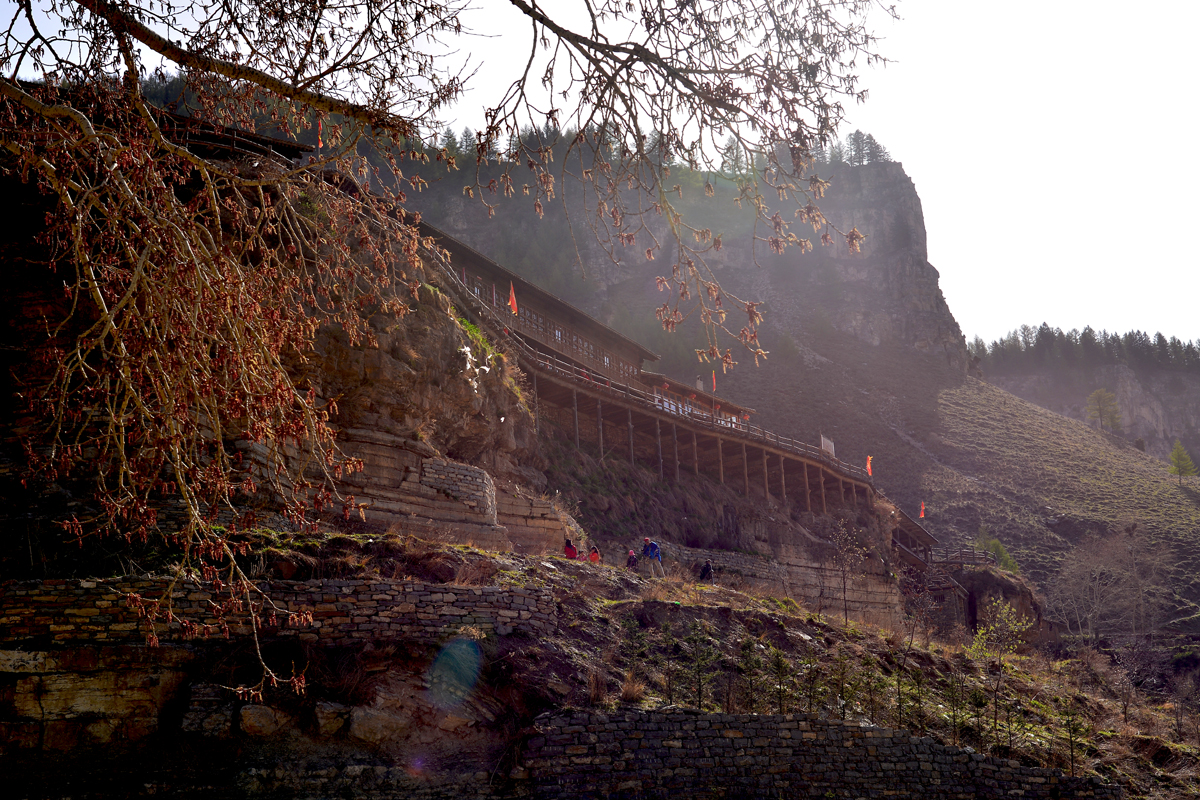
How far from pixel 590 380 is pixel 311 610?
71.1 ft

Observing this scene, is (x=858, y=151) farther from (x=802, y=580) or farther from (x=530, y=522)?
(x=530, y=522)

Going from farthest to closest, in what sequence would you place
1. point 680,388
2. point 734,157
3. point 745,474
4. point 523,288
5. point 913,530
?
point 913,530
point 680,388
point 745,474
point 523,288
point 734,157

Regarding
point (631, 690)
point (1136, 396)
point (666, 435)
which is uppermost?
point (1136, 396)

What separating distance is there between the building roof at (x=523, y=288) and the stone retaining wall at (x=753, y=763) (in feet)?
68.4

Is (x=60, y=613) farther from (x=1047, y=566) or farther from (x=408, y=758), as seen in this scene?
(x=1047, y=566)

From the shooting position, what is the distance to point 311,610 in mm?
10625

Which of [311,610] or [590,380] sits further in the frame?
[590,380]

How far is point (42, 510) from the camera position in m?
11.6

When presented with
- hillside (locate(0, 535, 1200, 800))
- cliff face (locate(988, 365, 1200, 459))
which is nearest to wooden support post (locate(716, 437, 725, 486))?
hillside (locate(0, 535, 1200, 800))

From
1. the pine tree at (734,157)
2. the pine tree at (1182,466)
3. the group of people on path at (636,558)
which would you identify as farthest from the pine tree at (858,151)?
the pine tree at (734,157)

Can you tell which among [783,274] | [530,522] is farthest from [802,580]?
[783,274]

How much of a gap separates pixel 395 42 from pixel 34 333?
10.5m

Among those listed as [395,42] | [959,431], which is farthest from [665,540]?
[959,431]

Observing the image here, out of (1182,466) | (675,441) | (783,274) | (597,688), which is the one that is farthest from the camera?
(783,274)
